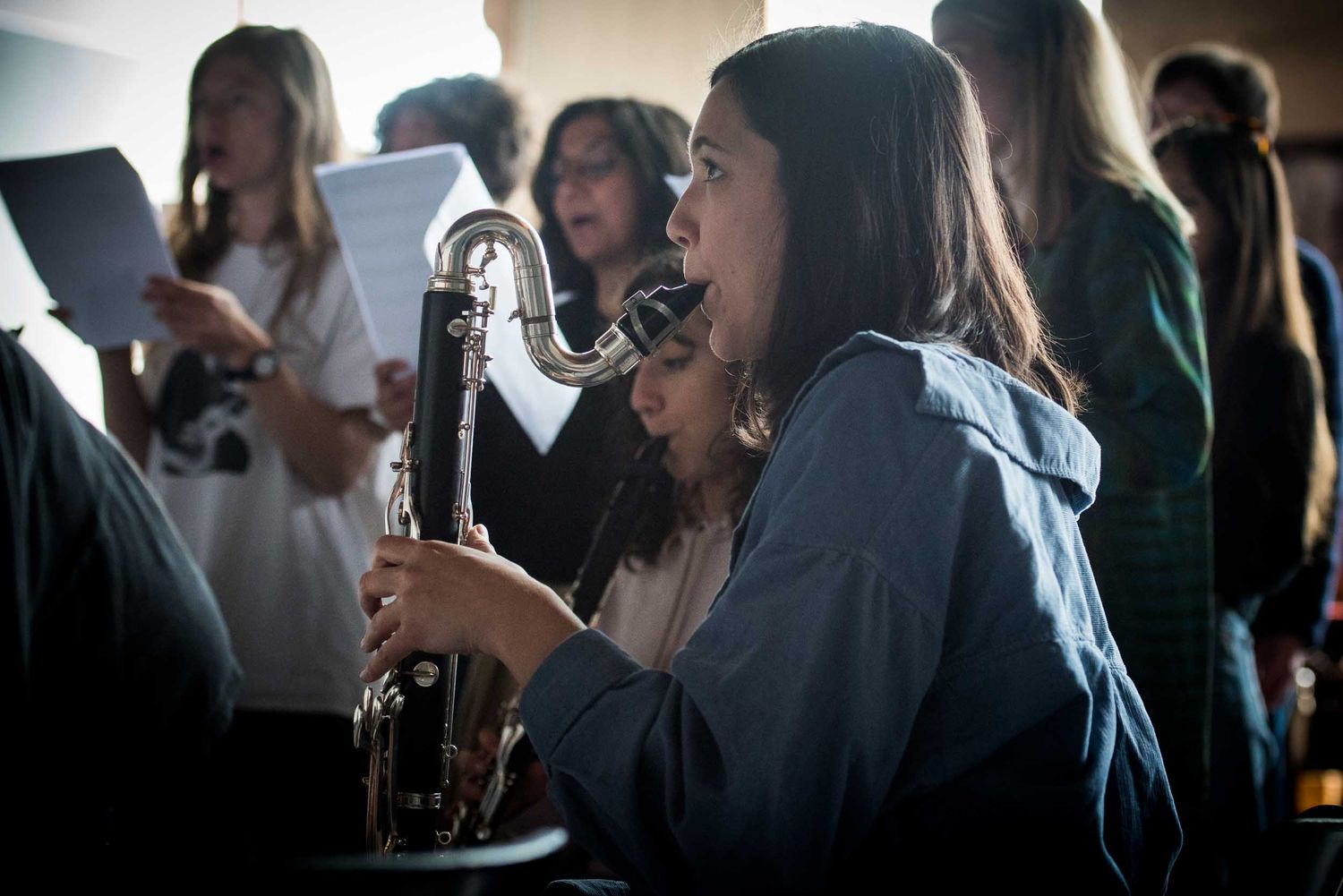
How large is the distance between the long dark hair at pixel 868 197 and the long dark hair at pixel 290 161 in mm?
1204

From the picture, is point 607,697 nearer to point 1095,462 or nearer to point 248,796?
point 1095,462

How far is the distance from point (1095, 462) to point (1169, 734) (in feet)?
2.08

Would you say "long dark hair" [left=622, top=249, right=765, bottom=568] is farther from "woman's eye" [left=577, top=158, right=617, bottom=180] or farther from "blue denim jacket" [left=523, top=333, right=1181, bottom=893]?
"blue denim jacket" [left=523, top=333, right=1181, bottom=893]

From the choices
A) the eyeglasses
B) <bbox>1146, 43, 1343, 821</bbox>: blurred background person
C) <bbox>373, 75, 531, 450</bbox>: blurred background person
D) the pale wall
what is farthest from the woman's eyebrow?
the pale wall

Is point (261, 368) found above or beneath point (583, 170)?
beneath

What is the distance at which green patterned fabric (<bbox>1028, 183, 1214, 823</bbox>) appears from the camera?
144cm

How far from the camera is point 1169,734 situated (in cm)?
144

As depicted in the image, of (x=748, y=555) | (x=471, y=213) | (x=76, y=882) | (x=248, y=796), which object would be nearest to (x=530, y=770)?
(x=248, y=796)

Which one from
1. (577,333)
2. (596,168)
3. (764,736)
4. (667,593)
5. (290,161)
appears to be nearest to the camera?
(764,736)

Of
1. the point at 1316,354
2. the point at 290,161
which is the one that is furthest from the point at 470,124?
the point at 1316,354

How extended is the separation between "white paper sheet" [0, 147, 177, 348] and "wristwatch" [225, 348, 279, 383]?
17 centimetres

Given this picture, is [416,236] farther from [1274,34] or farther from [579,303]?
[1274,34]

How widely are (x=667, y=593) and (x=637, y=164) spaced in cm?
64

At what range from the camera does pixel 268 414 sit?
1884 millimetres
